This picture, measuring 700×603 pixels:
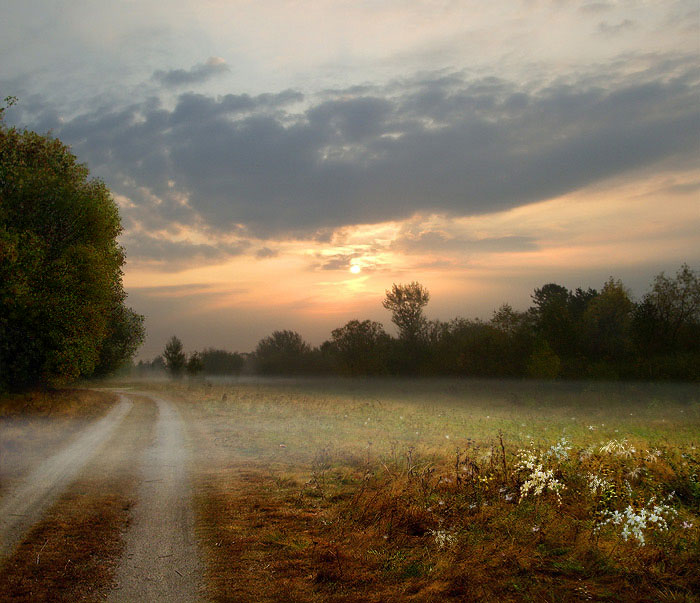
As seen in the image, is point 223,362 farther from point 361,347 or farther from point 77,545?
point 77,545

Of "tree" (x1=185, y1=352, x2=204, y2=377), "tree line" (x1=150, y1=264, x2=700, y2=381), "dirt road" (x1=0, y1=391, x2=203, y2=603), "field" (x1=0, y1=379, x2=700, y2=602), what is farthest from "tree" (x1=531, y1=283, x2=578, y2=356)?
"tree" (x1=185, y1=352, x2=204, y2=377)

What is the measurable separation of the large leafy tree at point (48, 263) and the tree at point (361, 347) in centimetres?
3248

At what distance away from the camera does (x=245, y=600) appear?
18.7 ft

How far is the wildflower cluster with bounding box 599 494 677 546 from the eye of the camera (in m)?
6.42

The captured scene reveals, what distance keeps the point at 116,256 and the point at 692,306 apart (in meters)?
44.1

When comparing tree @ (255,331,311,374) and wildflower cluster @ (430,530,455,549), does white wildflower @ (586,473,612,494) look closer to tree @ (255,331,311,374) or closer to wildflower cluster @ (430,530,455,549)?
wildflower cluster @ (430,530,455,549)

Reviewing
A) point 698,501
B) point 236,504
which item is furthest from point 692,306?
point 236,504

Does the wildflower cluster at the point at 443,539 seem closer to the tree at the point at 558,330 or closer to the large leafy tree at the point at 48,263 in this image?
the large leafy tree at the point at 48,263

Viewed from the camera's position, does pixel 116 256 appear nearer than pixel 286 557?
No

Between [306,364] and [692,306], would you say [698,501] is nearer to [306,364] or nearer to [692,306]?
[692,306]

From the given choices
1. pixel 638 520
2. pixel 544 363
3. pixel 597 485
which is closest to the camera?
pixel 638 520

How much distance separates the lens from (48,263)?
2234 cm

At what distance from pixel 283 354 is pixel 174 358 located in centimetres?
1801

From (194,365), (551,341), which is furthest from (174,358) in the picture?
(551,341)
